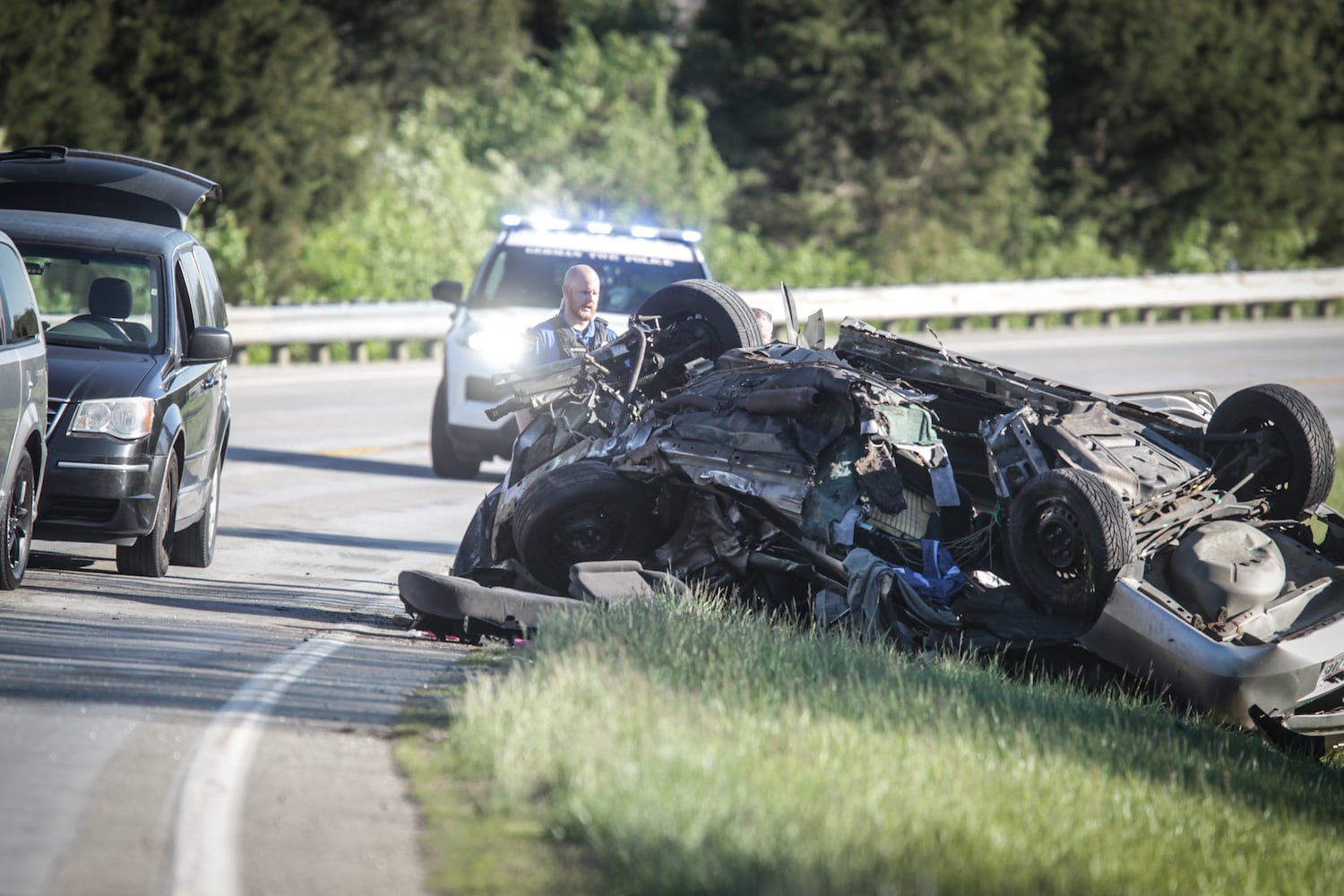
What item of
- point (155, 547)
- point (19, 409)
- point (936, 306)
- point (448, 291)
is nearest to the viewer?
point (19, 409)

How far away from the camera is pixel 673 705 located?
6.64 meters

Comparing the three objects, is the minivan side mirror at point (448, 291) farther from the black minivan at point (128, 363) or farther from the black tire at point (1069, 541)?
the black tire at point (1069, 541)

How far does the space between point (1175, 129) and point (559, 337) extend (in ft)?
129

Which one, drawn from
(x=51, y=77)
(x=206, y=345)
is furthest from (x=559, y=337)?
(x=51, y=77)

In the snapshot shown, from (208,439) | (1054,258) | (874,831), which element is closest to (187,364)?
(208,439)

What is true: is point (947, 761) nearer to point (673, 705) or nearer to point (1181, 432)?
point (673, 705)

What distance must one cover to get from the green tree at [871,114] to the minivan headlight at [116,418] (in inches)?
1241

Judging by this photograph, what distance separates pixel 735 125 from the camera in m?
42.2

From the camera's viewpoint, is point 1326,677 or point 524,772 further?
point 1326,677

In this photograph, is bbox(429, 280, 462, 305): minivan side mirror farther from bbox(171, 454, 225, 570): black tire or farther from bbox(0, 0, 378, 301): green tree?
bbox(0, 0, 378, 301): green tree

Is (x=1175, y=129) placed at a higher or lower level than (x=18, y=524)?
higher

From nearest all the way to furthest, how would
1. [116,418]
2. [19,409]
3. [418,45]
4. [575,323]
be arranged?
[19,409]
[116,418]
[575,323]
[418,45]

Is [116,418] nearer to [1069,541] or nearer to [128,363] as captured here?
[128,363]

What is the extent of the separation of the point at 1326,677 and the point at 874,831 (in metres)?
3.48
